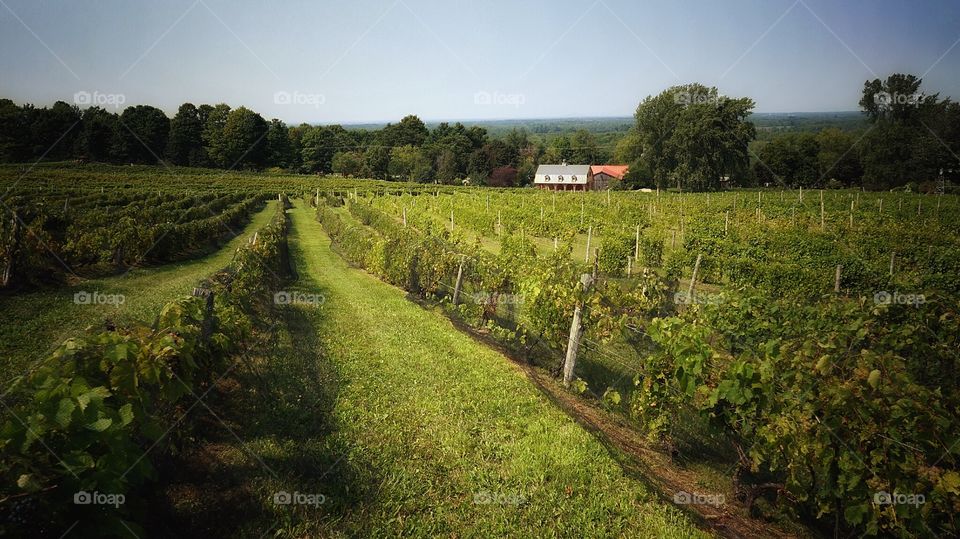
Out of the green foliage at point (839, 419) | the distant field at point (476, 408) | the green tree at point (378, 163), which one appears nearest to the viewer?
the distant field at point (476, 408)

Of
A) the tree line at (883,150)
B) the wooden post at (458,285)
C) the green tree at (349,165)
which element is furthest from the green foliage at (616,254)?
the green tree at (349,165)

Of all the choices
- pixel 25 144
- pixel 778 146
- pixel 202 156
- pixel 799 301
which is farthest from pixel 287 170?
pixel 799 301

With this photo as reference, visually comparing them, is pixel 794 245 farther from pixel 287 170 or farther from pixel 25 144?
pixel 287 170

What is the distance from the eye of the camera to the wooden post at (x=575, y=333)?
26.4 feet

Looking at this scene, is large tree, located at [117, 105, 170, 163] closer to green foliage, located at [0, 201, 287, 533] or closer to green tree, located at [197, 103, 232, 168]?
green tree, located at [197, 103, 232, 168]

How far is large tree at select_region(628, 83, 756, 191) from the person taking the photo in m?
61.3

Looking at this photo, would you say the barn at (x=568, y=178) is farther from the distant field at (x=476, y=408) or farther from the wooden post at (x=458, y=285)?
the distant field at (x=476, y=408)

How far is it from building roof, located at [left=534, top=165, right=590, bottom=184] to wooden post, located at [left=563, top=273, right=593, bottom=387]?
73.8 metres

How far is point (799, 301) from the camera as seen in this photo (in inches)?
305

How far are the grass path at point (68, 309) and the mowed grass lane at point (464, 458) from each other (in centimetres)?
461

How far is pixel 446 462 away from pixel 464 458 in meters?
0.23

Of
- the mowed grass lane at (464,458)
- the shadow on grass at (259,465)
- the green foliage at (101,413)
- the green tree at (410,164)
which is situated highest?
the green tree at (410,164)

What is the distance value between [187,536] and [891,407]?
5.98m

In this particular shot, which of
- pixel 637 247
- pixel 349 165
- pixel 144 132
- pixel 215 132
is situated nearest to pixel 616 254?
pixel 637 247
